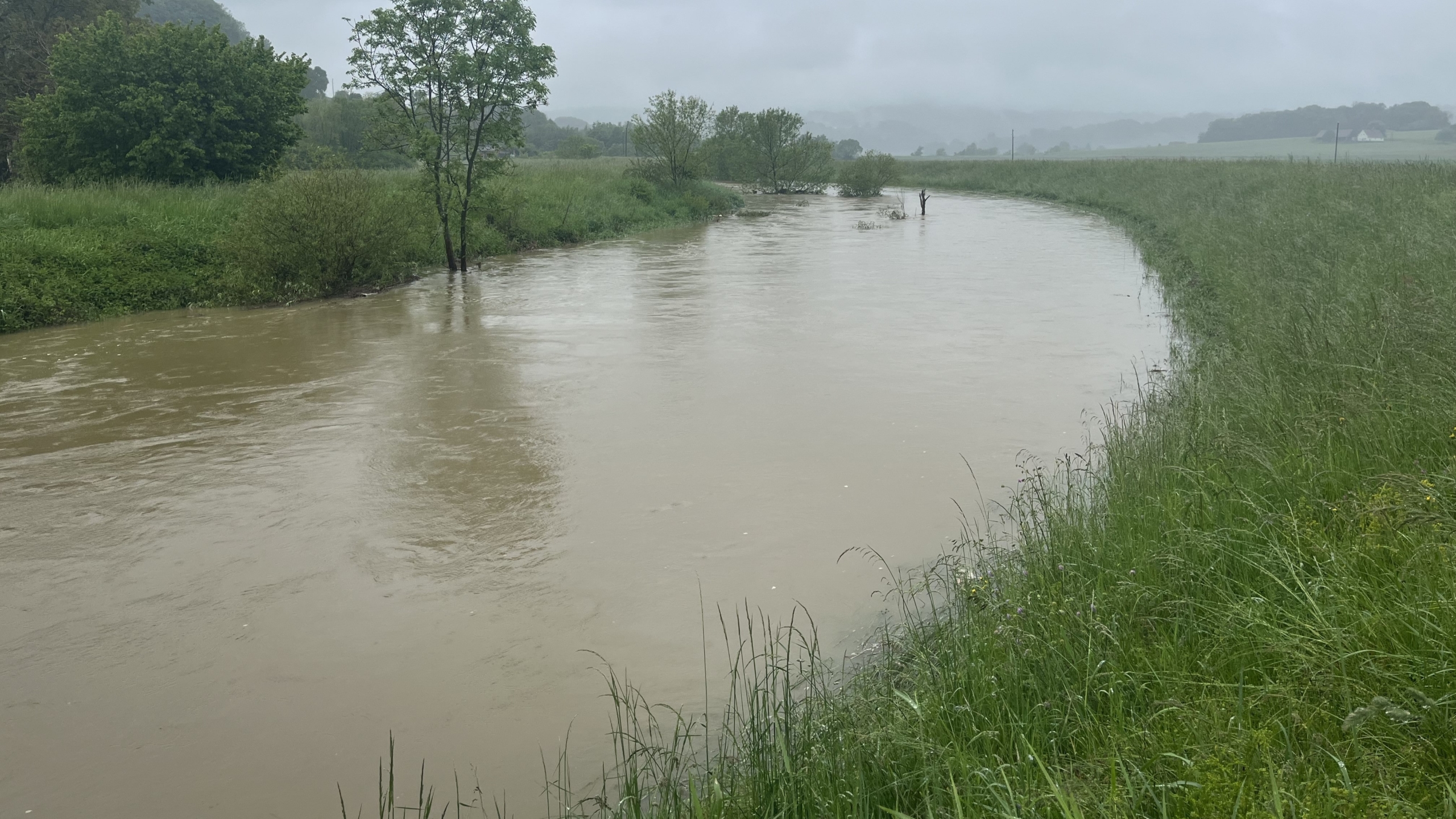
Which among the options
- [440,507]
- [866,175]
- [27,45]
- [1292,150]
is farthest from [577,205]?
[1292,150]

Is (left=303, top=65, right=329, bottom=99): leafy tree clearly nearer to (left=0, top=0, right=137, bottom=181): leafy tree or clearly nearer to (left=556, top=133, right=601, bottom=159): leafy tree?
(left=556, top=133, right=601, bottom=159): leafy tree

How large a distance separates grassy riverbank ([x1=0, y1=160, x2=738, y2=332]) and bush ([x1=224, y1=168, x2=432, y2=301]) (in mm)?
53

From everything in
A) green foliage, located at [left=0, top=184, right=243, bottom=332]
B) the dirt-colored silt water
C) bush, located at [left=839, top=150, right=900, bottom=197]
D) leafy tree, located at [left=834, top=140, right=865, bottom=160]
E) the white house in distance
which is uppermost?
leafy tree, located at [left=834, top=140, right=865, bottom=160]

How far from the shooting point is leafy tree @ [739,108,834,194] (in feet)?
183

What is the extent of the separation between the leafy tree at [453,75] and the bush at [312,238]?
136 centimetres

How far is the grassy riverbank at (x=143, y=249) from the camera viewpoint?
14.9 metres

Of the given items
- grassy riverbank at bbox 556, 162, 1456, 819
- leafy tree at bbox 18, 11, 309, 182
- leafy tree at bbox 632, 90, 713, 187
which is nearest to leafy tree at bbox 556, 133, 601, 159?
leafy tree at bbox 632, 90, 713, 187

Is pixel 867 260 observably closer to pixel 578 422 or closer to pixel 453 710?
pixel 578 422

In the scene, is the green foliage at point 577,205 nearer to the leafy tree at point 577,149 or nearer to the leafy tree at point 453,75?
the leafy tree at point 453,75

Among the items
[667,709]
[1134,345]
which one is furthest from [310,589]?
[1134,345]

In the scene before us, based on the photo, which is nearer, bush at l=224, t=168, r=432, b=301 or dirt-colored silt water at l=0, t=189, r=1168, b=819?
dirt-colored silt water at l=0, t=189, r=1168, b=819

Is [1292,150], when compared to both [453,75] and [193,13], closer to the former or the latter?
[193,13]

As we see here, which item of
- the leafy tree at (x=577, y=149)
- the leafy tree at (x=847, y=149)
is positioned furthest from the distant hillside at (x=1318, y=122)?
the leafy tree at (x=577, y=149)

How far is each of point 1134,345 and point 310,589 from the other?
9697 millimetres
